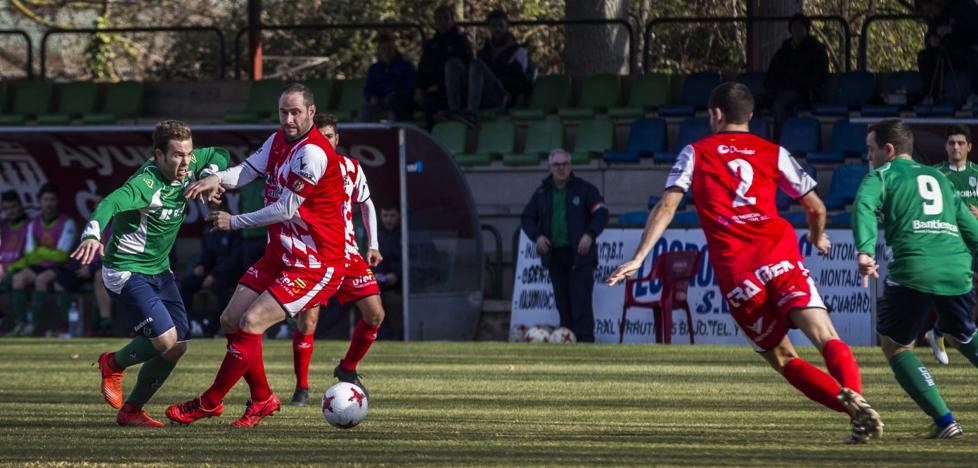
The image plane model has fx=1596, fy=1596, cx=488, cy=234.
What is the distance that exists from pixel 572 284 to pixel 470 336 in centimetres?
179

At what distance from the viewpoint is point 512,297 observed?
18.0m

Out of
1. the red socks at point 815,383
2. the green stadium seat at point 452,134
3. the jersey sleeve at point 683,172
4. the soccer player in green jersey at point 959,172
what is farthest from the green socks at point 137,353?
the green stadium seat at point 452,134

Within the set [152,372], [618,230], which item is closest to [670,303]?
[618,230]

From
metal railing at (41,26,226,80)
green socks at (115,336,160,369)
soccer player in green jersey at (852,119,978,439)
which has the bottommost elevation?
green socks at (115,336,160,369)

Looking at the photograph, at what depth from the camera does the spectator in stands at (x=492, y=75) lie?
19781 mm

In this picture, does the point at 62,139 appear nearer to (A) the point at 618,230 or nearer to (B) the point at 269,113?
(B) the point at 269,113

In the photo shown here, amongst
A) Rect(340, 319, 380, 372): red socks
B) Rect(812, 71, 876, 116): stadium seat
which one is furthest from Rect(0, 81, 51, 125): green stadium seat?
Rect(340, 319, 380, 372): red socks

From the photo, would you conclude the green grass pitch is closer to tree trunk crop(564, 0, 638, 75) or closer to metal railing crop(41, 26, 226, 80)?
metal railing crop(41, 26, 226, 80)

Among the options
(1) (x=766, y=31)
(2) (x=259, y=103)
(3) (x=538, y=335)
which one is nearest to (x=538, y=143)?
(3) (x=538, y=335)

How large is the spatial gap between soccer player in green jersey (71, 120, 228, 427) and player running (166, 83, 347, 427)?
292 mm

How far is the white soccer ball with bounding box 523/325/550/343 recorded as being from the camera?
55.4 feet

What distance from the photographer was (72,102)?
23.1 metres

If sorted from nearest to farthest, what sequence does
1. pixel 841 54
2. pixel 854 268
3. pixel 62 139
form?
pixel 854 268
pixel 62 139
pixel 841 54

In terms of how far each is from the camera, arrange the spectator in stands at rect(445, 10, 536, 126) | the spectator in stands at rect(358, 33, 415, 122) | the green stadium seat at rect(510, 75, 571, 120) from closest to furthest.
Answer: the spectator in stands at rect(445, 10, 536, 126) → the spectator in stands at rect(358, 33, 415, 122) → the green stadium seat at rect(510, 75, 571, 120)
